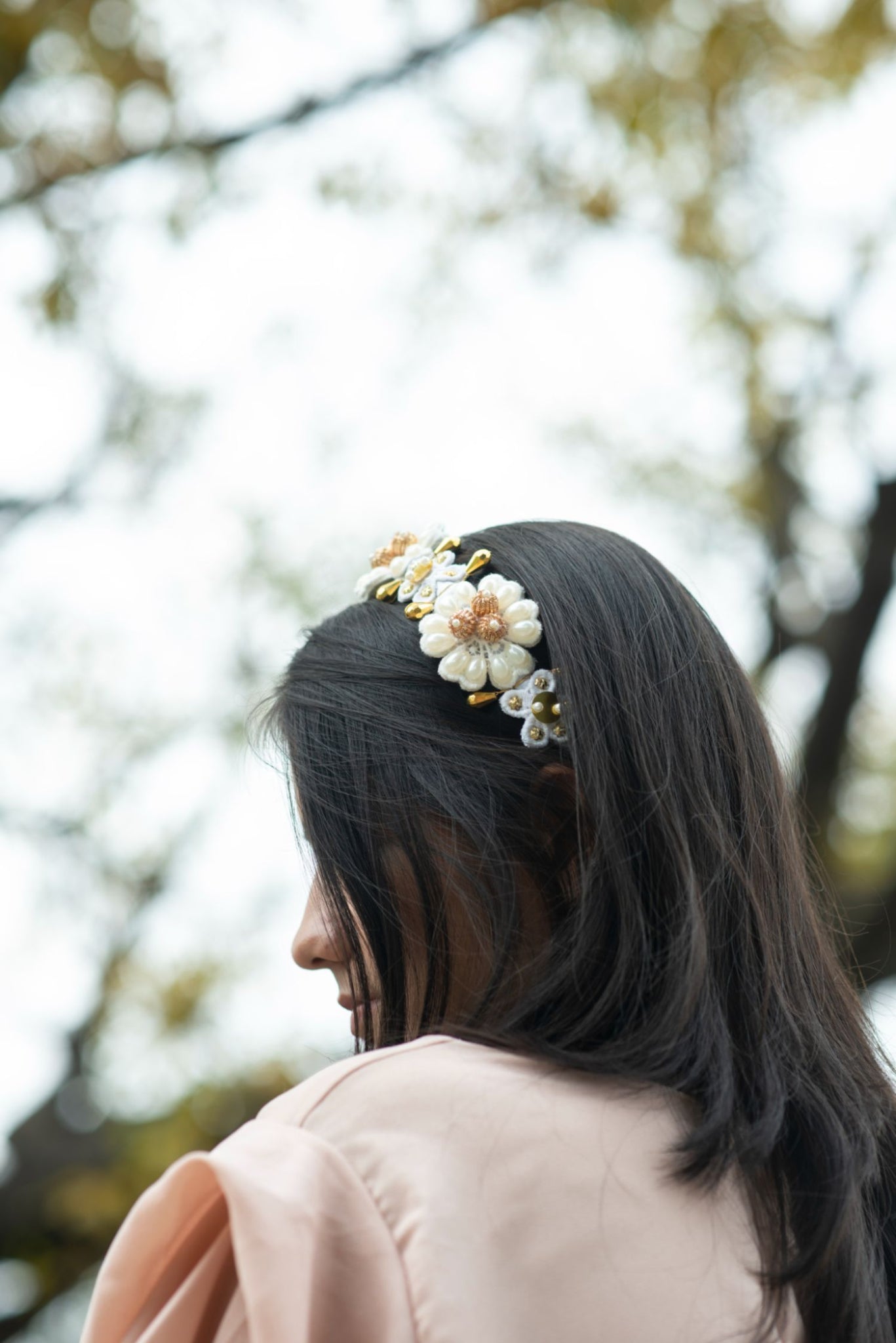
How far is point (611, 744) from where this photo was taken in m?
1.25

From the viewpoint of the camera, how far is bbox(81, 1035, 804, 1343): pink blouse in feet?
3.10

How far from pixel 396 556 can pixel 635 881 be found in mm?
569

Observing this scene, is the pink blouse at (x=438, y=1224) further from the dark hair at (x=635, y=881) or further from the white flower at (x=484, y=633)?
the white flower at (x=484, y=633)

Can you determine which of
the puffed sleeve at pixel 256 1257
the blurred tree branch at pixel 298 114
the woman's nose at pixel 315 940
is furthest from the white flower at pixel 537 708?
the blurred tree branch at pixel 298 114

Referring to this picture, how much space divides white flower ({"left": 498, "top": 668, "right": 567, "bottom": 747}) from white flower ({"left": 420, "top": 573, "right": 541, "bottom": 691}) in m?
0.01

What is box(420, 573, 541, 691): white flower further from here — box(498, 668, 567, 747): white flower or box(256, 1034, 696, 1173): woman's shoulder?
box(256, 1034, 696, 1173): woman's shoulder

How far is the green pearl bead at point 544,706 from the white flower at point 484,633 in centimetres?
3

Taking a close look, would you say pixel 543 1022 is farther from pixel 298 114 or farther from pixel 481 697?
pixel 298 114

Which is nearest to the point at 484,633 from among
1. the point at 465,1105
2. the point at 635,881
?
the point at 635,881

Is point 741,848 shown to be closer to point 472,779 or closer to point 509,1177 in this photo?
point 472,779

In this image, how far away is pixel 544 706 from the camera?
1.31 meters

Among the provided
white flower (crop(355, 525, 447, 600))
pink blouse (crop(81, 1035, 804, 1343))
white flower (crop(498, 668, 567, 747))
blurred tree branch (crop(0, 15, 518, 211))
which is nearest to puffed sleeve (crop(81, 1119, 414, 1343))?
pink blouse (crop(81, 1035, 804, 1343))

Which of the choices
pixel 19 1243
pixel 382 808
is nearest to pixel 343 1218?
pixel 382 808

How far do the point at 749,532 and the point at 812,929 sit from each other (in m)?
5.38
